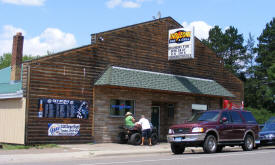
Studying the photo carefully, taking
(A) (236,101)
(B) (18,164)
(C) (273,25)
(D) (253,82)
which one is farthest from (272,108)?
(B) (18,164)

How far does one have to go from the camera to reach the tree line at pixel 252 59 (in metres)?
61.1

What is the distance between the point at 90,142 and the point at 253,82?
46898mm

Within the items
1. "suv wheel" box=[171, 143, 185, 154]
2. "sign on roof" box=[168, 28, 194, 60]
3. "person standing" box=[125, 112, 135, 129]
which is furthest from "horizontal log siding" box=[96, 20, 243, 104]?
"suv wheel" box=[171, 143, 185, 154]

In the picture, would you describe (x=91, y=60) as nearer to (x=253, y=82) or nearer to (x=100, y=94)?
(x=100, y=94)

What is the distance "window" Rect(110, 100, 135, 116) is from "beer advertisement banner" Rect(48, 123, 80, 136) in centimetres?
244

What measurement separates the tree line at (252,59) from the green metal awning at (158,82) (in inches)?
1323

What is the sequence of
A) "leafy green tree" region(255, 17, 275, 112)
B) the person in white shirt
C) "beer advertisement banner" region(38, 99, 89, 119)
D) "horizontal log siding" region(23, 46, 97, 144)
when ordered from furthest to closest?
1. "leafy green tree" region(255, 17, 275, 112)
2. the person in white shirt
3. "beer advertisement banner" region(38, 99, 89, 119)
4. "horizontal log siding" region(23, 46, 97, 144)

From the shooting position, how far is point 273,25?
66.2 meters

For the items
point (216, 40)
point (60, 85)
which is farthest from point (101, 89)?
point (216, 40)

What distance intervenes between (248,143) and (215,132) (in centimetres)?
268

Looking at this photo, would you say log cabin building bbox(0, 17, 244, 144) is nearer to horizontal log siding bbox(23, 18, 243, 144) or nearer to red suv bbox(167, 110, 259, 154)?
horizontal log siding bbox(23, 18, 243, 144)

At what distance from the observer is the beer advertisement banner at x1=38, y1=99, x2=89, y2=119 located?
63.2 feet

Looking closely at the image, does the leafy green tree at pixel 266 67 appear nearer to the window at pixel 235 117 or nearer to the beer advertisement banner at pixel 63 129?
the window at pixel 235 117

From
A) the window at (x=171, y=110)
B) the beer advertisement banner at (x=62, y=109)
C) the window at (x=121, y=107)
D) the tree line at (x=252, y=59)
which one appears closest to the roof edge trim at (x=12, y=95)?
the beer advertisement banner at (x=62, y=109)
